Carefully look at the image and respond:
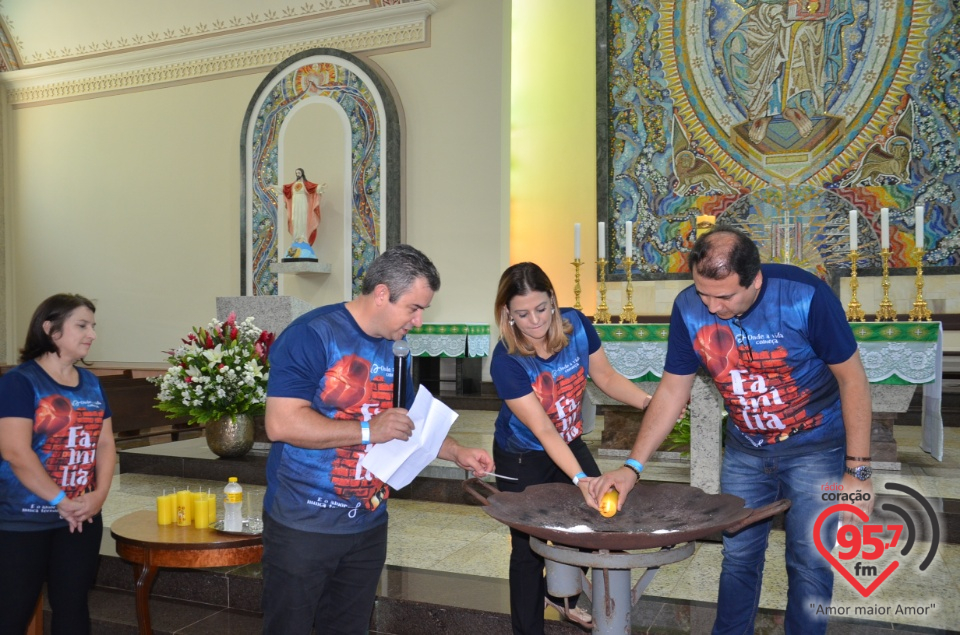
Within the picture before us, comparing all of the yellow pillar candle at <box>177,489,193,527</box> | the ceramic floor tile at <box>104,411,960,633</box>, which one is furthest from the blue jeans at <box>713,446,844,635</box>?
the yellow pillar candle at <box>177,489,193,527</box>

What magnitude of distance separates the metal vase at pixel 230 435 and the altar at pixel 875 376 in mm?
2479

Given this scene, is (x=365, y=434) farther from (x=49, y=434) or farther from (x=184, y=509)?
(x=184, y=509)

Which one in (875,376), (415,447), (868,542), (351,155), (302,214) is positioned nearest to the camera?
(415,447)

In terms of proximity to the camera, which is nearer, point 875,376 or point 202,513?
point 202,513

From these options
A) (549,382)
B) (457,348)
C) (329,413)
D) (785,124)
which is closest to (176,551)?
(329,413)

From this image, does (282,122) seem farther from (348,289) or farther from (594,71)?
(594,71)

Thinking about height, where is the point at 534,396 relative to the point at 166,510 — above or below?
above

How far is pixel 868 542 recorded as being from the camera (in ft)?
9.67

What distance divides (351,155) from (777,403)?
798cm

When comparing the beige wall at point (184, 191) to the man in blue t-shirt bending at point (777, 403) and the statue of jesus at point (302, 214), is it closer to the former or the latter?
the statue of jesus at point (302, 214)

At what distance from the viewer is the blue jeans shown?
89.9 inches

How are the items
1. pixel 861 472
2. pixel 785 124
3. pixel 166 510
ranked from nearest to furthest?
pixel 861 472 → pixel 166 510 → pixel 785 124

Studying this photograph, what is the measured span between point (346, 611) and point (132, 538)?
4.15ft

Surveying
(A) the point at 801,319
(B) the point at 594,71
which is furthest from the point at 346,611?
(B) the point at 594,71
